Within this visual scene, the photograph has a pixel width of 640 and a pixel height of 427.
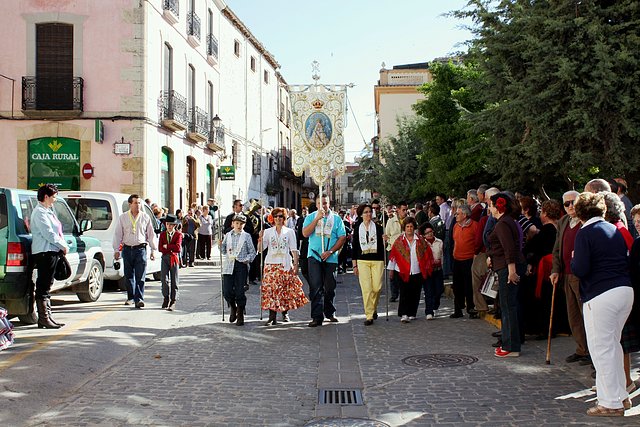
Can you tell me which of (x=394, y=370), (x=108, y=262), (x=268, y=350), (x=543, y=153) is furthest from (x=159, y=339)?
(x=543, y=153)

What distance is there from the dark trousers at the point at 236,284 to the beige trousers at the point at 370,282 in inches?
67.3

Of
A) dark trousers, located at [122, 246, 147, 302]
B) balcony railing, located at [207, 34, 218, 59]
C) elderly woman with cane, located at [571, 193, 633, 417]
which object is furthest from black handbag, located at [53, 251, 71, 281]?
balcony railing, located at [207, 34, 218, 59]

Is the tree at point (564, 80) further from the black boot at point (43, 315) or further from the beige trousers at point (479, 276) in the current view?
the black boot at point (43, 315)

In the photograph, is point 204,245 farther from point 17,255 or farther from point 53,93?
point 17,255

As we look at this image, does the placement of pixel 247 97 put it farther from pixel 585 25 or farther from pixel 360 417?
pixel 360 417

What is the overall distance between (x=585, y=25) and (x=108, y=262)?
9.43 meters

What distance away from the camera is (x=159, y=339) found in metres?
8.80

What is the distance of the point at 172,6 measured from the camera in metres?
26.0

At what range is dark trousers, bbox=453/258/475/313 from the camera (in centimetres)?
1047

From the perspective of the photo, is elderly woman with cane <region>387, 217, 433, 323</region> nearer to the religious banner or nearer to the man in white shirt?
the religious banner

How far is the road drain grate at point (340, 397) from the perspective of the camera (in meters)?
5.98

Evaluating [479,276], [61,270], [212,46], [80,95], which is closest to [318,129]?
[479,276]

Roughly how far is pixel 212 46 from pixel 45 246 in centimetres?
2489

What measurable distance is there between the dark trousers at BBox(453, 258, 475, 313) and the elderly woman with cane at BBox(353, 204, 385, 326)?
120 centimetres
